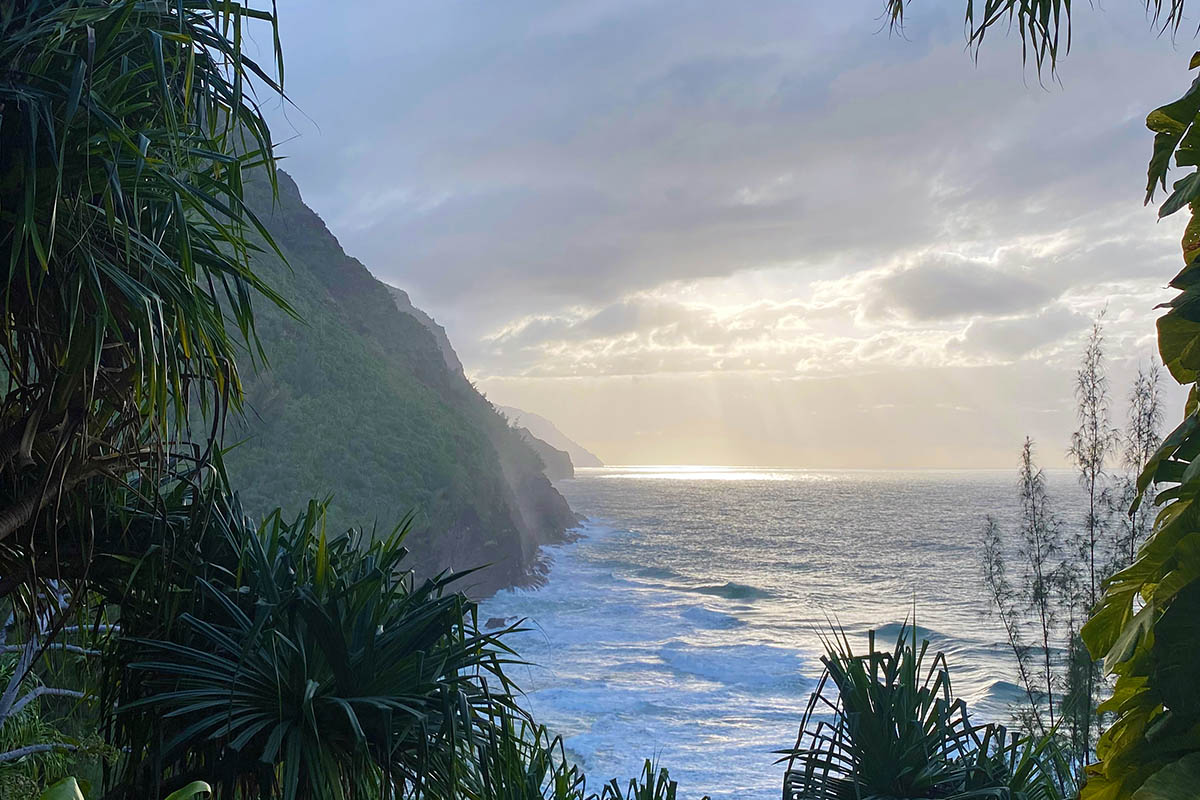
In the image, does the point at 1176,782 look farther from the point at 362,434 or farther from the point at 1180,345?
the point at 362,434

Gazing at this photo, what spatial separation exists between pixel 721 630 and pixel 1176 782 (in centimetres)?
2909

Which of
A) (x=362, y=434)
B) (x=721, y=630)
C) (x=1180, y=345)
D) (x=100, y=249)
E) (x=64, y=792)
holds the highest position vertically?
(x=362, y=434)

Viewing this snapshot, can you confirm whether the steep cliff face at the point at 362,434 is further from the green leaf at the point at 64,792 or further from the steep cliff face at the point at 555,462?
the steep cliff face at the point at 555,462

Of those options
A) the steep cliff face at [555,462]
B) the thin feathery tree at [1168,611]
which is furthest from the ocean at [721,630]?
the steep cliff face at [555,462]

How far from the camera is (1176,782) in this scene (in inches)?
30.5

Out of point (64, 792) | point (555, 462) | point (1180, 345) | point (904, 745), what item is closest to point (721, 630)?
point (904, 745)

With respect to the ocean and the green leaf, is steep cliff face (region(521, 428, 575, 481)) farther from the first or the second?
the green leaf

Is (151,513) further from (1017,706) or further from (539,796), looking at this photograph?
(1017,706)

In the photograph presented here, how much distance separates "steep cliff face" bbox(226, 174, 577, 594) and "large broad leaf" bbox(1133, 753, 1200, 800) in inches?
805

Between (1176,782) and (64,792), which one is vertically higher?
(1176,782)

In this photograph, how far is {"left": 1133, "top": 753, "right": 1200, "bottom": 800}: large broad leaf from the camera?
0.76 metres

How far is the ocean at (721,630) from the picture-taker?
16.5 metres

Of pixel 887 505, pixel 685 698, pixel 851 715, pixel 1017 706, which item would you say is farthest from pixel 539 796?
pixel 887 505

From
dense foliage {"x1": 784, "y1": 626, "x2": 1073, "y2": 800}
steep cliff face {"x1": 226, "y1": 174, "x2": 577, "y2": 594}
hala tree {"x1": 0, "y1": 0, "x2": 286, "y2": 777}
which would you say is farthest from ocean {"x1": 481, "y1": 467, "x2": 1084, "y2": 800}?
steep cliff face {"x1": 226, "y1": 174, "x2": 577, "y2": 594}
